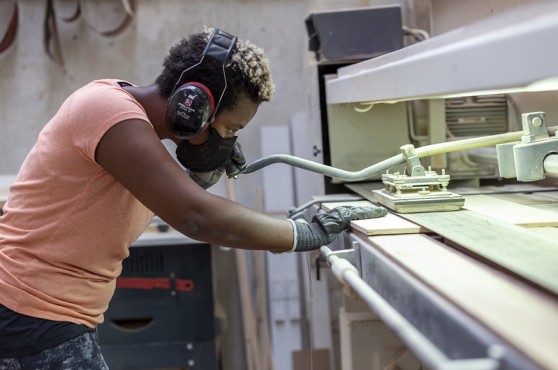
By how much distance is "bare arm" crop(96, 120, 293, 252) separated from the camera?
1220 millimetres

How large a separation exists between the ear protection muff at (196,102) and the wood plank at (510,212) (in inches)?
25.5

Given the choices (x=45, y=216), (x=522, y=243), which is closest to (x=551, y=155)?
(x=522, y=243)

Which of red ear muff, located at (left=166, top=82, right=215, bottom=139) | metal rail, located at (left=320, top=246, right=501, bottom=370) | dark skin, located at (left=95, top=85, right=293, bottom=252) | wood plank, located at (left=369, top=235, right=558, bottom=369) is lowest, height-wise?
metal rail, located at (left=320, top=246, right=501, bottom=370)

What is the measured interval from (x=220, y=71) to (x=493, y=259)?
651mm

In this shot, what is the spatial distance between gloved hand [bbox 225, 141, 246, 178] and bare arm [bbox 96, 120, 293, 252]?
0.34m

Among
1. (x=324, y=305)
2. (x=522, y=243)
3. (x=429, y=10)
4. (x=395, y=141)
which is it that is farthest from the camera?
(x=324, y=305)

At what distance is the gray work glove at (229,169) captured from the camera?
1.62 metres

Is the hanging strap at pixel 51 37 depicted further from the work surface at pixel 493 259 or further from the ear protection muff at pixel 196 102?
the work surface at pixel 493 259

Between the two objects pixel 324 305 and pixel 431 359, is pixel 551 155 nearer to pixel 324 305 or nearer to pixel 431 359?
pixel 431 359

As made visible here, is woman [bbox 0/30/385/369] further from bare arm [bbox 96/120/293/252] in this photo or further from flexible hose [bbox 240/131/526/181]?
flexible hose [bbox 240/131/526/181]

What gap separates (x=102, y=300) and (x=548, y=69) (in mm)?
1066

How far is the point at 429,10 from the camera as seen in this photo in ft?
8.09

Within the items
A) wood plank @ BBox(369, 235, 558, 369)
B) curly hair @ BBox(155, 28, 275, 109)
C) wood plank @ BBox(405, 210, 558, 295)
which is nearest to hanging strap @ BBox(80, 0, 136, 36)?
curly hair @ BBox(155, 28, 275, 109)

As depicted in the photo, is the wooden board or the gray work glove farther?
the gray work glove
